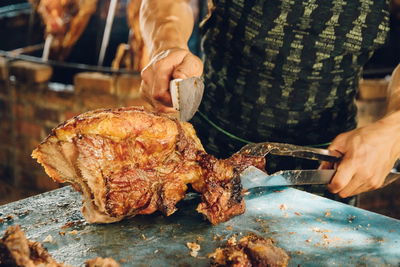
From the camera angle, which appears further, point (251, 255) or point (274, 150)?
point (274, 150)

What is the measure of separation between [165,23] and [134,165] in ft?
2.81

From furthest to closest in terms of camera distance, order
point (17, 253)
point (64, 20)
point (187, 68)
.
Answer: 1. point (64, 20)
2. point (187, 68)
3. point (17, 253)

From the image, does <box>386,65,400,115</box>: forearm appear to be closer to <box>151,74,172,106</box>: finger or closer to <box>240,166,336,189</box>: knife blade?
<box>240,166,336,189</box>: knife blade

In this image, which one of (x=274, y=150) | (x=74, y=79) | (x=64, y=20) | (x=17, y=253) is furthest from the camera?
(x=64, y=20)

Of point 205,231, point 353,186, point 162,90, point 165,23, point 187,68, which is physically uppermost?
point 165,23

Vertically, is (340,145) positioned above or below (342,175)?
above

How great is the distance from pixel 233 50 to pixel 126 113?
3.04 ft

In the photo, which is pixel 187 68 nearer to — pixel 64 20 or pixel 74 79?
pixel 74 79

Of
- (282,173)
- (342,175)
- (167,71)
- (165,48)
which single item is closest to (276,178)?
(282,173)

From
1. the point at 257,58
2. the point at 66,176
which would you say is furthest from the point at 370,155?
the point at 66,176

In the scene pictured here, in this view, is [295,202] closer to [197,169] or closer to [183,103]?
[197,169]

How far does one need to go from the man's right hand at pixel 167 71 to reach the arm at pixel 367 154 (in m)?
0.71

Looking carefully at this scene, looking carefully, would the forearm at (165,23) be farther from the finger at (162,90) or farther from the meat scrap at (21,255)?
the meat scrap at (21,255)

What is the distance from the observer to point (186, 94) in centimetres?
196
